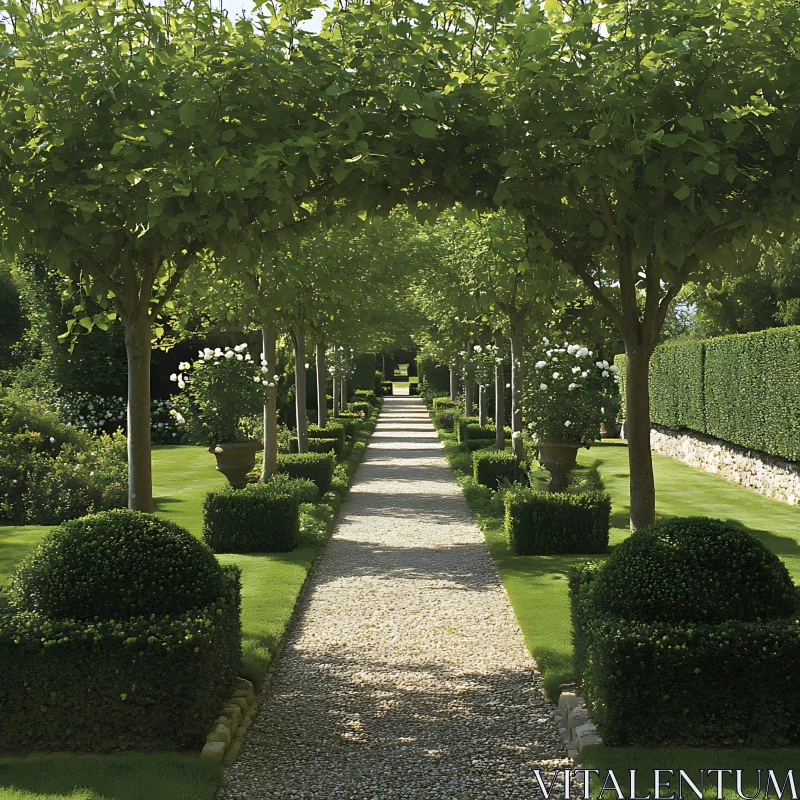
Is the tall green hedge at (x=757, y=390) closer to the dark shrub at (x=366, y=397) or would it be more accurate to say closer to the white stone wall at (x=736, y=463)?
the white stone wall at (x=736, y=463)

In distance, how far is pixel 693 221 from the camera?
5473 millimetres

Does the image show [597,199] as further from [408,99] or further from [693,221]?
[408,99]

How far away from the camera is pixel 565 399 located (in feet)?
40.2

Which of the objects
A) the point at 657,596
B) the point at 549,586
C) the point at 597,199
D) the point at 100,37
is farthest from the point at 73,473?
the point at 657,596

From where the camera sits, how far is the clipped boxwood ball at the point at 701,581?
4.58 meters

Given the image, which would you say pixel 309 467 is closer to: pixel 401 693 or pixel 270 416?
pixel 270 416

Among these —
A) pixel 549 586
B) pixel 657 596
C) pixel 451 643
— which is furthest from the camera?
pixel 549 586

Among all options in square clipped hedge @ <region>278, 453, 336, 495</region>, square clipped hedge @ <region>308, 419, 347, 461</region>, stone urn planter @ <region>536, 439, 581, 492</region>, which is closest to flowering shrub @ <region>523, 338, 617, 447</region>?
stone urn planter @ <region>536, 439, 581, 492</region>

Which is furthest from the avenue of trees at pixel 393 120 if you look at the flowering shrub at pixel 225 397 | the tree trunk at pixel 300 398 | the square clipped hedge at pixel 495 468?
the tree trunk at pixel 300 398

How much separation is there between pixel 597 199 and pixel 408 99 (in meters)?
1.81

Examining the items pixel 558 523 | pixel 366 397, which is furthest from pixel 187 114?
pixel 366 397

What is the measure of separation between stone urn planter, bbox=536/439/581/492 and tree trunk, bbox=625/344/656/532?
5.65 meters

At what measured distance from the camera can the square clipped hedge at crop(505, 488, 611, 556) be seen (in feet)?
32.5

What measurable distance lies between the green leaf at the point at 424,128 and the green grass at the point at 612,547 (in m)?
3.44
